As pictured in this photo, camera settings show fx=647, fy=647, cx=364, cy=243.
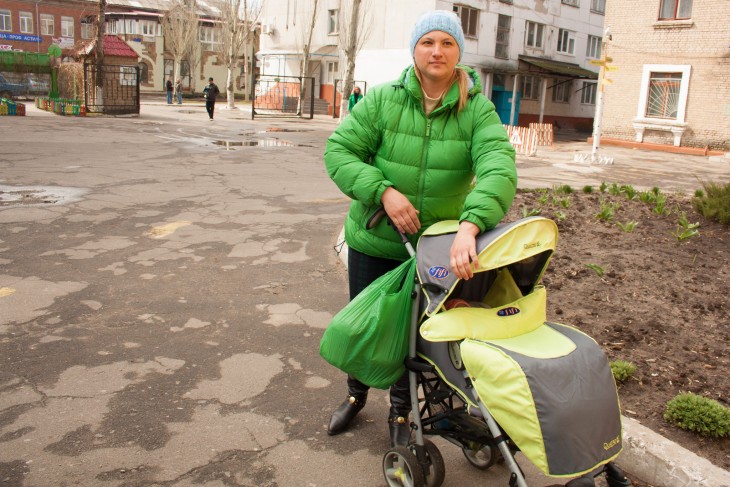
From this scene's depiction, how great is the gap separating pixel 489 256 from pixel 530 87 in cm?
3933

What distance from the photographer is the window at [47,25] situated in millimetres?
60250

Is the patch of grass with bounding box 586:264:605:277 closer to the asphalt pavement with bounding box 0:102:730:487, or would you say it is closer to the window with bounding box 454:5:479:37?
the asphalt pavement with bounding box 0:102:730:487

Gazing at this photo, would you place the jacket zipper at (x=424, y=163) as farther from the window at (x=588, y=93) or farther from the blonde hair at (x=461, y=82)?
the window at (x=588, y=93)

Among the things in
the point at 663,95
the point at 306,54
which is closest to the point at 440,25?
the point at 663,95

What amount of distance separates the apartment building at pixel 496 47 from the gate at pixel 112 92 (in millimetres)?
12631

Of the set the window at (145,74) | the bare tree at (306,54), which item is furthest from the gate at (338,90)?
the window at (145,74)

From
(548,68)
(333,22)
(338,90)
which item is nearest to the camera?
(548,68)

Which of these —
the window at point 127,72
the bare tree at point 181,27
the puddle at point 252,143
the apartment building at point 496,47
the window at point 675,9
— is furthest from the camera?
the bare tree at point 181,27

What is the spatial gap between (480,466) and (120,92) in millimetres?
30440

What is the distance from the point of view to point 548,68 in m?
35.9

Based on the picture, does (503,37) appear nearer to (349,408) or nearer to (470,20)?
(470,20)

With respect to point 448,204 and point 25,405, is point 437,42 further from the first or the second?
point 25,405

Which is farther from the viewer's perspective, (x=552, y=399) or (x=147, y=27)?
(x=147, y=27)

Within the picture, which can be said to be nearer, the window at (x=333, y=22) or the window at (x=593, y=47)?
the window at (x=333, y=22)
